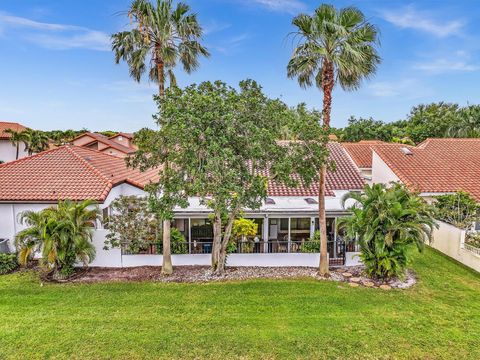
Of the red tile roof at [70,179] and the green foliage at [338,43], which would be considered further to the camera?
the red tile roof at [70,179]

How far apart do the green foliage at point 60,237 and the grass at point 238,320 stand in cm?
130

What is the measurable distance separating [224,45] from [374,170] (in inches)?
793

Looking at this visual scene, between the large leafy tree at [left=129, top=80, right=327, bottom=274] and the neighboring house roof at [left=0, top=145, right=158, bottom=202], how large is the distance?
19.5 ft

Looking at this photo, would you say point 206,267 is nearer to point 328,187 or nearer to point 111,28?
point 328,187

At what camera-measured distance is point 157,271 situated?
17859mm

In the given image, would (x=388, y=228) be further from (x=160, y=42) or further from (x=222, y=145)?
(x=160, y=42)

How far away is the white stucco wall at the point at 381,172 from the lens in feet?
93.8

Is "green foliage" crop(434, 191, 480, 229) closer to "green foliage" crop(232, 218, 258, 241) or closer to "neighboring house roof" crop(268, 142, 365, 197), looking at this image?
"neighboring house roof" crop(268, 142, 365, 197)

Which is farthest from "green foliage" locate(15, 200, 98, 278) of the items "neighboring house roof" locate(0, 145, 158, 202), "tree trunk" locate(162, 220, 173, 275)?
"tree trunk" locate(162, 220, 173, 275)

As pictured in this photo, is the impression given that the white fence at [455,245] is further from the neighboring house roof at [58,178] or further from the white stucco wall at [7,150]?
the white stucco wall at [7,150]

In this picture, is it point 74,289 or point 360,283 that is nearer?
point 74,289

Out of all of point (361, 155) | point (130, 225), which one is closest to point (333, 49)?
point (130, 225)

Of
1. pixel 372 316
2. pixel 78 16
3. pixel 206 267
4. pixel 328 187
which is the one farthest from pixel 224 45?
pixel 372 316

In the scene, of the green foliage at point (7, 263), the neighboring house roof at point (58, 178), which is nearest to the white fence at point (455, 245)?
the neighboring house roof at point (58, 178)
